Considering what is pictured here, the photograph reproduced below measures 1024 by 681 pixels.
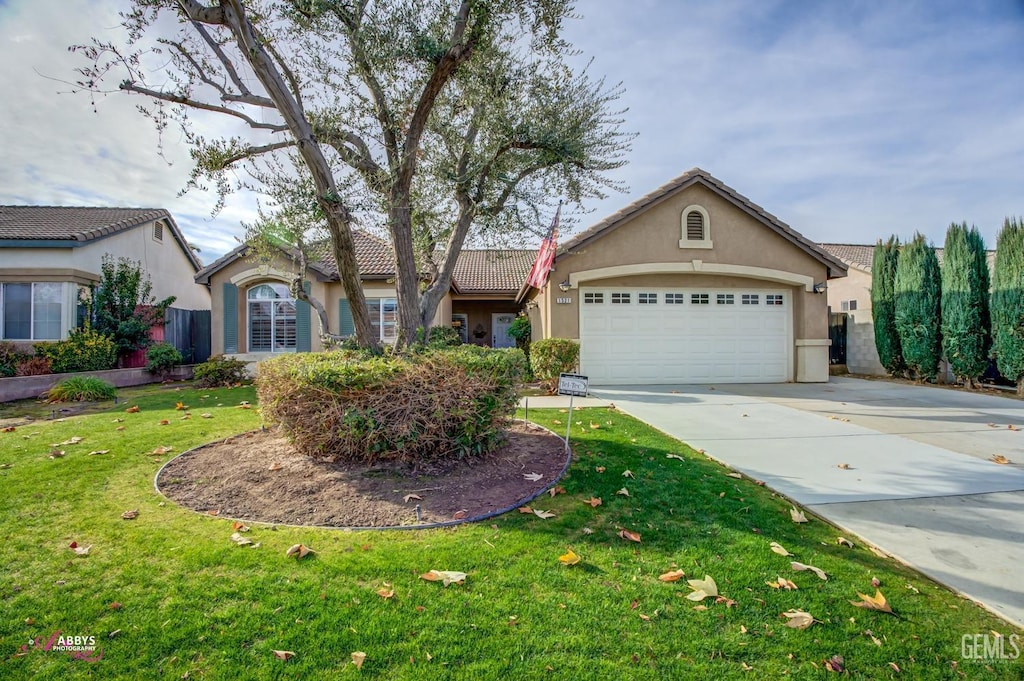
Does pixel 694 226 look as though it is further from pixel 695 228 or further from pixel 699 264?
pixel 699 264

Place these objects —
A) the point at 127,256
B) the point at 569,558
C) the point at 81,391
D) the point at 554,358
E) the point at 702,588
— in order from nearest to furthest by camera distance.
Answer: the point at 702,588 < the point at 569,558 < the point at 81,391 < the point at 554,358 < the point at 127,256

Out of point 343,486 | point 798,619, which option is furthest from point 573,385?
point 798,619

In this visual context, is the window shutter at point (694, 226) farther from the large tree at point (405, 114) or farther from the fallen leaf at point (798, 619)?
the fallen leaf at point (798, 619)

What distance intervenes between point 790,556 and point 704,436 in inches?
141

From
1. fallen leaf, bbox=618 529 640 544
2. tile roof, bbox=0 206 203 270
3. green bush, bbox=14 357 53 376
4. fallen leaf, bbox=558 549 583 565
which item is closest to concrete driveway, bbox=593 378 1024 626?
fallen leaf, bbox=618 529 640 544

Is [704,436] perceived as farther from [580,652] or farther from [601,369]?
[601,369]

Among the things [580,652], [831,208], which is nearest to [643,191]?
[831,208]

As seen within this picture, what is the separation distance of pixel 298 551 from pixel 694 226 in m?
12.3

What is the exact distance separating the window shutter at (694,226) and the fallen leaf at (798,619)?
11.3 metres

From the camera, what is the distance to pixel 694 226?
41.8ft

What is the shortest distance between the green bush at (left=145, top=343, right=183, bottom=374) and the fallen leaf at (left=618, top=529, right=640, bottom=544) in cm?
1548

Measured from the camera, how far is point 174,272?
19.2 m

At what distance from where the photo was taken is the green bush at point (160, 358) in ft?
46.0

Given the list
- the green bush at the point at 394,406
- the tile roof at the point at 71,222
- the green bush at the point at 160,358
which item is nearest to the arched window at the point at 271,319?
the green bush at the point at 160,358
